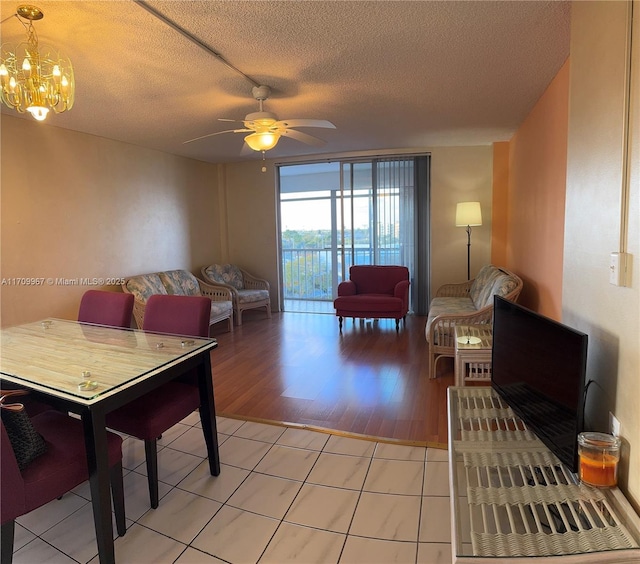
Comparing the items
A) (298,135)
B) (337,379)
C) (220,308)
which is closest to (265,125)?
(298,135)

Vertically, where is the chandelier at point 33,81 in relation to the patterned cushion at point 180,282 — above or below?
above

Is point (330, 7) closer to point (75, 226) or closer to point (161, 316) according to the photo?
point (161, 316)

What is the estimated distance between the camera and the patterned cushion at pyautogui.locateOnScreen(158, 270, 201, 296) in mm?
5238

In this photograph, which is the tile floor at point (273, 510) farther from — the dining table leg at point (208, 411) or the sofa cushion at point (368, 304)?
the sofa cushion at point (368, 304)

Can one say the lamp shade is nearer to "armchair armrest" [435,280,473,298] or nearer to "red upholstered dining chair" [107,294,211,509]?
"armchair armrest" [435,280,473,298]

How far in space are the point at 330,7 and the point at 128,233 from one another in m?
3.85

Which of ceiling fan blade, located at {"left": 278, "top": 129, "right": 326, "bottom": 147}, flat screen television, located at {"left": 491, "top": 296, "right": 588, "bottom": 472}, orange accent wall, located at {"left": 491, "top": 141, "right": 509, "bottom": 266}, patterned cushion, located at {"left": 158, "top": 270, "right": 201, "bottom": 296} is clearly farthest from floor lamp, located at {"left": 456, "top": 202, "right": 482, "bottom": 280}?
patterned cushion, located at {"left": 158, "top": 270, "right": 201, "bottom": 296}

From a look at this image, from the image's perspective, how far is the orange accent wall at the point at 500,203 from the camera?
5.31 m

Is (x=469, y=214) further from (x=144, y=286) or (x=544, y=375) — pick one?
(x=144, y=286)

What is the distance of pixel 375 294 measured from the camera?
5.61m

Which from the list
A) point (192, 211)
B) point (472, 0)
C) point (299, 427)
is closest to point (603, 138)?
point (472, 0)

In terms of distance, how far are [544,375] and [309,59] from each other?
2313mm

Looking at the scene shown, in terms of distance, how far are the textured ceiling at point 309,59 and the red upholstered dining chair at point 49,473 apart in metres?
2.02

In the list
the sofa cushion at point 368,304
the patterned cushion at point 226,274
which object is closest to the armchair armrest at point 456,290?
the sofa cushion at point 368,304
